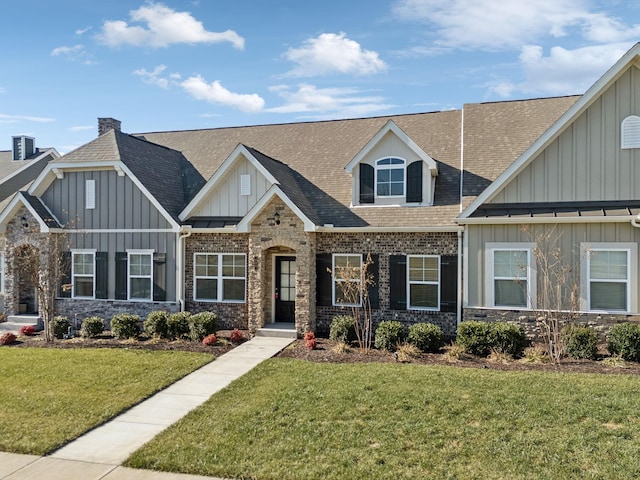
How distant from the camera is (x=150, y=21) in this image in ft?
34.2

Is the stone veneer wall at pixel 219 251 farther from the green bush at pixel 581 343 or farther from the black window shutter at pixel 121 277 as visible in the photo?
the green bush at pixel 581 343

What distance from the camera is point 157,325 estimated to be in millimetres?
14352

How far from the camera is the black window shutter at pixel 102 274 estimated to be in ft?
54.1

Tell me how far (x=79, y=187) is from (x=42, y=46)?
24.2 ft

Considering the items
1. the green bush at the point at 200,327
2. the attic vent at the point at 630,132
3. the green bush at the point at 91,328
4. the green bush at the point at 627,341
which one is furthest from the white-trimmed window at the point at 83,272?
the attic vent at the point at 630,132

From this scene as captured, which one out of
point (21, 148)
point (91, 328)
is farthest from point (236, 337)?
point (21, 148)

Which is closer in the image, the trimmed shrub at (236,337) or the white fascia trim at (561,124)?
the white fascia trim at (561,124)

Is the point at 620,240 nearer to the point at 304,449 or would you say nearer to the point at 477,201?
the point at 477,201

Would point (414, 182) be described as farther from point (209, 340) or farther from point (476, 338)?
point (209, 340)

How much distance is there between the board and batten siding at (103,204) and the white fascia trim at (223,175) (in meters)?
0.84

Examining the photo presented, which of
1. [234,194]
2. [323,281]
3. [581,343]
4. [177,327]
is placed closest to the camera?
[581,343]

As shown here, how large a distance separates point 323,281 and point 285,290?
1.53 m

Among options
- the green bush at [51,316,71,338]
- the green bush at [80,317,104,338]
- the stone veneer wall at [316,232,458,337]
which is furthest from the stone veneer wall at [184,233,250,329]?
the green bush at [51,316,71,338]

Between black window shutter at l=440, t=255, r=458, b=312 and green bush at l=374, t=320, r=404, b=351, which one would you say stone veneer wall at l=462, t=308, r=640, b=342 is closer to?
black window shutter at l=440, t=255, r=458, b=312
